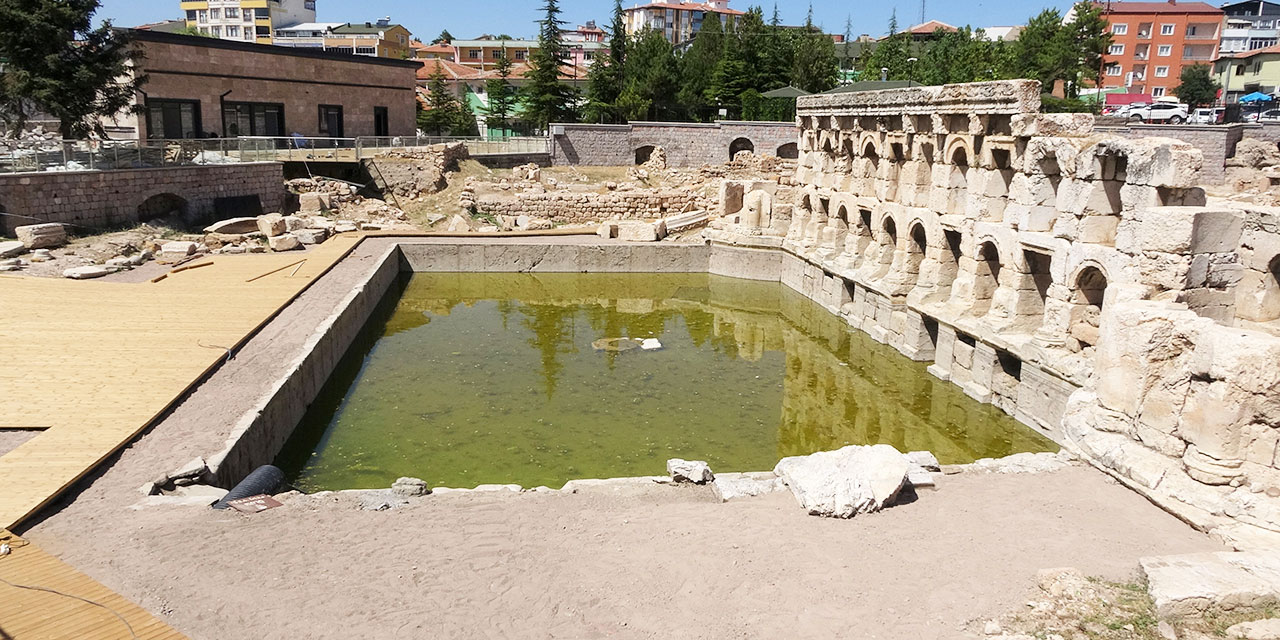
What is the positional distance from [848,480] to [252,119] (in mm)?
30780

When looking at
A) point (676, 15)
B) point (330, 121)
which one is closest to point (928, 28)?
point (676, 15)

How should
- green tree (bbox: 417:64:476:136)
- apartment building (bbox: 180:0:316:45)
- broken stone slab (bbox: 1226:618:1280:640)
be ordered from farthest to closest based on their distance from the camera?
apartment building (bbox: 180:0:316:45) → green tree (bbox: 417:64:476:136) → broken stone slab (bbox: 1226:618:1280:640)

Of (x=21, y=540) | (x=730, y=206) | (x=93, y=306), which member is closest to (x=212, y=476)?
(x=21, y=540)

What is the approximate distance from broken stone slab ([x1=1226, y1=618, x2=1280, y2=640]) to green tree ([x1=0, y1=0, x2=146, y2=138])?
25.4 meters

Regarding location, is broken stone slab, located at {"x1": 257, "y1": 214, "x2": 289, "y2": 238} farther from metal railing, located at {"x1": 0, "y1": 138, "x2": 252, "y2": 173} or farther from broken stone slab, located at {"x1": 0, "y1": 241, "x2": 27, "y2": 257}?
broken stone slab, located at {"x1": 0, "y1": 241, "x2": 27, "y2": 257}

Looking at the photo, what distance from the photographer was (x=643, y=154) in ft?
137

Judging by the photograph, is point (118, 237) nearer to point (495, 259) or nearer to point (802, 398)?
point (495, 259)

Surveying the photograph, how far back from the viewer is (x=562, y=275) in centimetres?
2467

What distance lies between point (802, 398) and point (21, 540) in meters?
11.4

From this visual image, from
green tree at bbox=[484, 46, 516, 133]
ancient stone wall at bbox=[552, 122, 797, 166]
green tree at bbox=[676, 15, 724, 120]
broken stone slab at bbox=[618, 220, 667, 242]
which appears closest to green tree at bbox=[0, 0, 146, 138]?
broken stone slab at bbox=[618, 220, 667, 242]

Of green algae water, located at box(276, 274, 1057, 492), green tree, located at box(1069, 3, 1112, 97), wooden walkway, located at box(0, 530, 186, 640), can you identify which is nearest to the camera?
wooden walkway, located at box(0, 530, 186, 640)

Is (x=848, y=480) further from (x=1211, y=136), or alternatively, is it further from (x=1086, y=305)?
(x=1211, y=136)

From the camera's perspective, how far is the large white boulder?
8.62 metres

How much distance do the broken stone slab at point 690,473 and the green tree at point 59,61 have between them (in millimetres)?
20344
